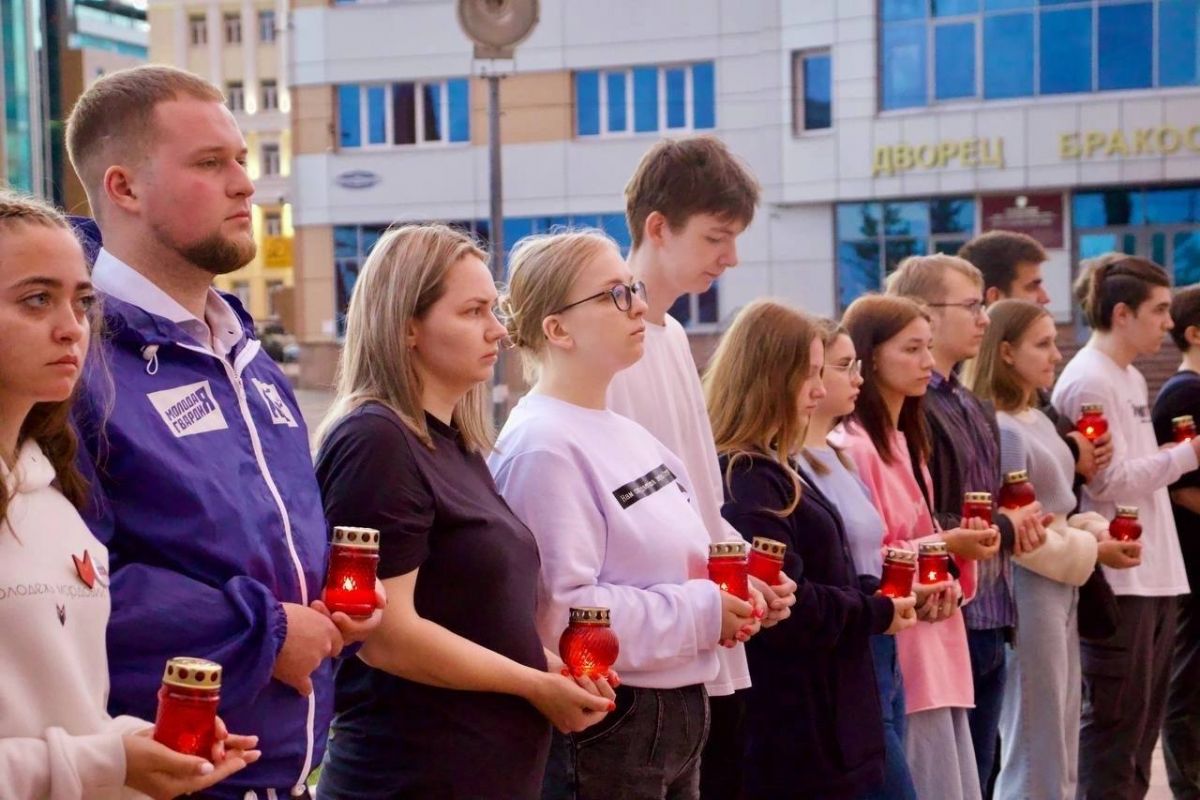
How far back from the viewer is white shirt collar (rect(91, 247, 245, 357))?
2955mm

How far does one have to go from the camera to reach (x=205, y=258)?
301 cm

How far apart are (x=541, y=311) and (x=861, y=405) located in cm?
167

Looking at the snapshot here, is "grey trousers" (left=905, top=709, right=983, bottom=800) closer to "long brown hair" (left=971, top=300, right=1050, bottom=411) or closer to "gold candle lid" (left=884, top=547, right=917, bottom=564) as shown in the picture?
"gold candle lid" (left=884, top=547, right=917, bottom=564)

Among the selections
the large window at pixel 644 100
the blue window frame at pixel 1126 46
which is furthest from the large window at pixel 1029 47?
the large window at pixel 644 100

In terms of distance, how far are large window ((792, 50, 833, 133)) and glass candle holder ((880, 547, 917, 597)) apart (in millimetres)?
27648

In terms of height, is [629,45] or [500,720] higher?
[629,45]

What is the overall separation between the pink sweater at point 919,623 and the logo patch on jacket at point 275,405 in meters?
2.32

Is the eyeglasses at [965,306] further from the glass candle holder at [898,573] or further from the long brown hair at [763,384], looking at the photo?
the glass candle holder at [898,573]

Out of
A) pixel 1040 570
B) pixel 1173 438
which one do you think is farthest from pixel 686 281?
pixel 1173 438

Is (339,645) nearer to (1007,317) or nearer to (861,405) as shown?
(861,405)

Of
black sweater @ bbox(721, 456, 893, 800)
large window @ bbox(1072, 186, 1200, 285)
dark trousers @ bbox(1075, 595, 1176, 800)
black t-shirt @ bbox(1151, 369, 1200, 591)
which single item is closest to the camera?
black sweater @ bbox(721, 456, 893, 800)

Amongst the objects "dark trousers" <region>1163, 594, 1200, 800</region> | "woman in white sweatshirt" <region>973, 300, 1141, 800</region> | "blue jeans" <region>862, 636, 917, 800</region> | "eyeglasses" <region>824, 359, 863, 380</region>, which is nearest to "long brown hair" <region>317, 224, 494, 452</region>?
"eyeglasses" <region>824, 359, 863, 380</region>

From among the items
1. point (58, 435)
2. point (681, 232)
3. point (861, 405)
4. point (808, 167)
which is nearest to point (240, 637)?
point (58, 435)

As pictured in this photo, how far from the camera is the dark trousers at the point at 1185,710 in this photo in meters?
6.93
